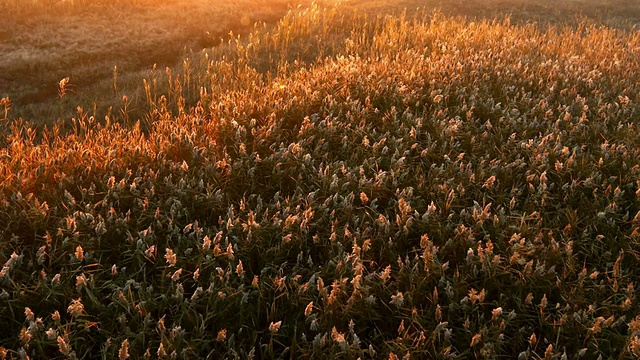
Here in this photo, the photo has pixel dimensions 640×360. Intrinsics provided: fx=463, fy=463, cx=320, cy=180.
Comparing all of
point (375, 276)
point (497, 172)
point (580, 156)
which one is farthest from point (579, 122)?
point (375, 276)

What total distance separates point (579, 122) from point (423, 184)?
2.29 metres

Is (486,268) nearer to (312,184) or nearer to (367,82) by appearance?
(312,184)

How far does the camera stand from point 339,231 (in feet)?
12.3

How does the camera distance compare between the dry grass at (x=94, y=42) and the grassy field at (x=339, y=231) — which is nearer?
the grassy field at (x=339, y=231)

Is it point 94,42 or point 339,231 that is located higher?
point 94,42

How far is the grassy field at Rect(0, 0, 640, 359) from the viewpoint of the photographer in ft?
9.55

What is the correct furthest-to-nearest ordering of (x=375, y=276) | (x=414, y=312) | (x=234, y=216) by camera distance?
(x=234, y=216) < (x=375, y=276) < (x=414, y=312)

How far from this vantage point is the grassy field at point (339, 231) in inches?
115

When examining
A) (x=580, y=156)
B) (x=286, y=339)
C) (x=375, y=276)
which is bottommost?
(x=286, y=339)

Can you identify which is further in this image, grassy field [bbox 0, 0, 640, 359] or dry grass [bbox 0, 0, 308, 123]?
dry grass [bbox 0, 0, 308, 123]

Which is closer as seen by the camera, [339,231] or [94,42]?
[339,231]

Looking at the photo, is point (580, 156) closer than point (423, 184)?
No

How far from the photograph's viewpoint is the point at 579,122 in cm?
525

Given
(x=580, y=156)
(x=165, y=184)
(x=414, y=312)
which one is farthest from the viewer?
(x=580, y=156)
